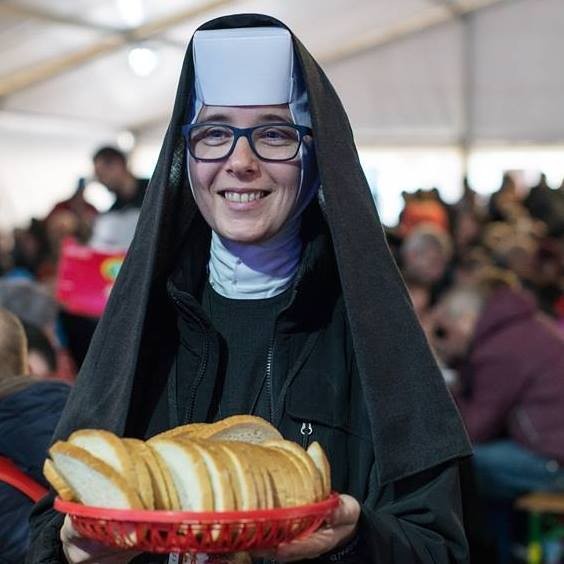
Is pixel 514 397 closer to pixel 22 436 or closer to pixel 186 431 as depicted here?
pixel 22 436

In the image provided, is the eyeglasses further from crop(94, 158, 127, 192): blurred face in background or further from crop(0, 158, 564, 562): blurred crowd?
crop(94, 158, 127, 192): blurred face in background

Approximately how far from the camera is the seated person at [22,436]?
3006 millimetres

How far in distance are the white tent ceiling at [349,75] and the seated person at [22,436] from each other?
30.4ft

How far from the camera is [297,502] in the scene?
193cm

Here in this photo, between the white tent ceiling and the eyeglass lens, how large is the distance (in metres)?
10.00

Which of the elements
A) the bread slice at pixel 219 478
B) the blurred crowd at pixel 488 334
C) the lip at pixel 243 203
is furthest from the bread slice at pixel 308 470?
the blurred crowd at pixel 488 334

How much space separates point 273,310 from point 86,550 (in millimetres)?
574

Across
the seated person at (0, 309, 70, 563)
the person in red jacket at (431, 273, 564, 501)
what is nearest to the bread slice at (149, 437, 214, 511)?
the seated person at (0, 309, 70, 563)

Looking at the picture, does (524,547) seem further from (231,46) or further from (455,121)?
(455,121)

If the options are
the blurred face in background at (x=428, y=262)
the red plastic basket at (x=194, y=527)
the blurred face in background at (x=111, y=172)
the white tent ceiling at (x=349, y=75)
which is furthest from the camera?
the white tent ceiling at (x=349, y=75)

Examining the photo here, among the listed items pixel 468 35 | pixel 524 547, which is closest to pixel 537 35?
pixel 468 35

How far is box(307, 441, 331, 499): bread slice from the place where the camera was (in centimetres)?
200

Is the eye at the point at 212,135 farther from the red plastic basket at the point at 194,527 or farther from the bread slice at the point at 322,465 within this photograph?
the red plastic basket at the point at 194,527

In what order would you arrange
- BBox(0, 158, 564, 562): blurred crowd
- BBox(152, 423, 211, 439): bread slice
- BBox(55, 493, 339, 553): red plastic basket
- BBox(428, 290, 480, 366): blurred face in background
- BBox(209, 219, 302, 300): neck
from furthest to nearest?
1. BBox(428, 290, 480, 366): blurred face in background
2. BBox(0, 158, 564, 562): blurred crowd
3. BBox(209, 219, 302, 300): neck
4. BBox(152, 423, 211, 439): bread slice
5. BBox(55, 493, 339, 553): red plastic basket
